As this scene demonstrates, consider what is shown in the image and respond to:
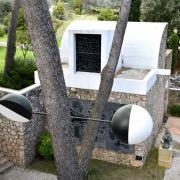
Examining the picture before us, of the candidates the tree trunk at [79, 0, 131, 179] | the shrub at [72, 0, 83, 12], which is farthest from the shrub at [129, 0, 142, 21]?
the shrub at [72, 0, 83, 12]

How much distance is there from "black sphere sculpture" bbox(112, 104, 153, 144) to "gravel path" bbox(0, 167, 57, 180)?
8.13 m

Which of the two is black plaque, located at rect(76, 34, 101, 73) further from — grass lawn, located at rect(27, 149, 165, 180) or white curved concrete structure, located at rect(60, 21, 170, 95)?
grass lawn, located at rect(27, 149, 165, 180)

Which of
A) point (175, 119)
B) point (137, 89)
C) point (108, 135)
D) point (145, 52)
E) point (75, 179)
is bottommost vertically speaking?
point (175, 119)

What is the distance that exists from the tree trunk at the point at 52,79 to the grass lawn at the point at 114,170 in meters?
4.86

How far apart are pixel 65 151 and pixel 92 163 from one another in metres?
6.04

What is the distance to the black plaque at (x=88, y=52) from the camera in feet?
44.4

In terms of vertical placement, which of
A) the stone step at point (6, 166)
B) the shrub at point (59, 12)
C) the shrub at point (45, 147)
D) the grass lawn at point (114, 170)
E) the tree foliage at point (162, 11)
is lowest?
the grass lawn at point (114, 170)

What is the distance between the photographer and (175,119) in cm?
1941

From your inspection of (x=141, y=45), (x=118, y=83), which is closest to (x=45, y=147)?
(x=118, y=83)

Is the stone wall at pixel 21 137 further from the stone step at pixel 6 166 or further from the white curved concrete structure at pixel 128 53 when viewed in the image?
the white curved concrete structure at pixel 128 53

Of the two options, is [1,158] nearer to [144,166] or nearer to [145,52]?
[144,166]

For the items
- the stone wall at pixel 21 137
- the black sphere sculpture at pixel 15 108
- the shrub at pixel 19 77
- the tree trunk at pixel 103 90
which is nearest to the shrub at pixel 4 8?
the shrub at pixel 19 77

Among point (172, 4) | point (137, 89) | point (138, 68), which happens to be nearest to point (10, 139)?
point (137, 89)

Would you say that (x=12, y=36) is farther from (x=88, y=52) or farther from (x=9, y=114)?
(x=9, y=114)
